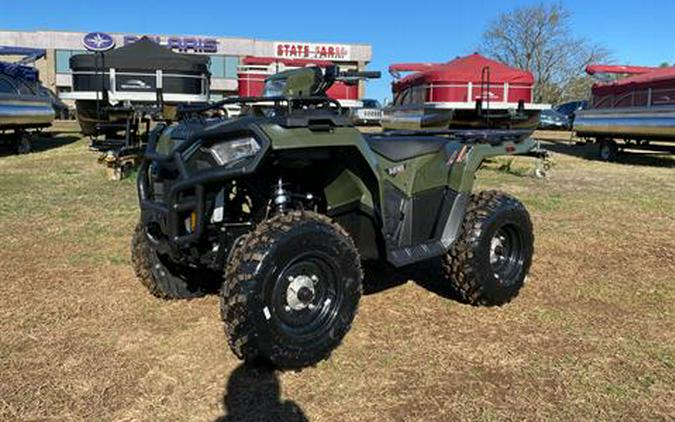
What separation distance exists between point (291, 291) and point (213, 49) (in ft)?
179

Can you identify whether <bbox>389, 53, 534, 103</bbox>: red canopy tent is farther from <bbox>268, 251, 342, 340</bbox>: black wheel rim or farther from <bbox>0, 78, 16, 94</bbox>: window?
<bbox>268, 251, 342, 340</bbox>: black wheel rim

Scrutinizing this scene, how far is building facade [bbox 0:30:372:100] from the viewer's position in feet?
174

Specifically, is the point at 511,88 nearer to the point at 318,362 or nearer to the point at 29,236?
the point at 29,236

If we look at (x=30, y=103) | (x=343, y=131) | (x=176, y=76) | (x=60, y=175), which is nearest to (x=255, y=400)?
(x=343, y=131)

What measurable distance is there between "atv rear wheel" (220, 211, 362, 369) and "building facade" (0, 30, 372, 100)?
5000cm

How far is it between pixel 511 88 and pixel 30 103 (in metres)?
10.00

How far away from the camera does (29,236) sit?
19.4ft

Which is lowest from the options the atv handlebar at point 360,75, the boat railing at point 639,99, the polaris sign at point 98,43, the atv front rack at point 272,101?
the atv front rack at point 272,101

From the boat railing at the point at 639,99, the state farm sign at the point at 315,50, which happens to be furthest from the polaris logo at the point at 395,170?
the state farm sign at the point at 315,50

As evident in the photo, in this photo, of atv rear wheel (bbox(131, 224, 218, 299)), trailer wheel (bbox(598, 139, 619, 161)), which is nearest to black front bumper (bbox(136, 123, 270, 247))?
atv rear wheel (bbox(131, 224, 218, 299))

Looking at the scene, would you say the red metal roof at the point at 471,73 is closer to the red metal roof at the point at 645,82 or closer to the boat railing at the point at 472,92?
the boat railing at the point at 472,92

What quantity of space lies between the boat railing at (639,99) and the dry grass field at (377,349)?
749 centimetres

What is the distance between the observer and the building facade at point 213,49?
53156mm

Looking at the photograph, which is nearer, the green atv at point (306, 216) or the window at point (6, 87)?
the green atv at point (306, 216)
